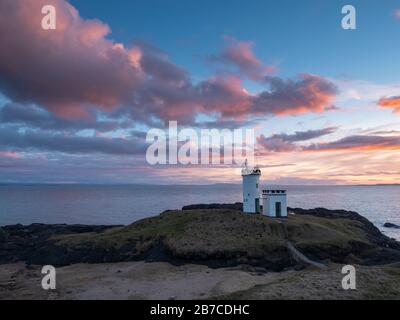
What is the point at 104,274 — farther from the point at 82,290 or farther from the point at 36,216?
the point at 36,216

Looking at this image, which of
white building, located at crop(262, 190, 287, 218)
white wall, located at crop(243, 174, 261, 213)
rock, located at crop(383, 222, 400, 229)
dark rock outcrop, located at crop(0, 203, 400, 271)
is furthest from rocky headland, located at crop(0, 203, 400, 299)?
rock, located at crop(383, 222, 400, 229)

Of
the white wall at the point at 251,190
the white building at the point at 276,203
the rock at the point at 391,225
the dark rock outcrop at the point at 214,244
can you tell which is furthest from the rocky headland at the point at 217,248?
the rock at the point at 391,225

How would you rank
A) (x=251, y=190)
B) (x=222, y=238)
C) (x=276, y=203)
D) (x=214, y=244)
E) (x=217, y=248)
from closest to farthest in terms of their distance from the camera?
(x=217, y=248) < (x=214, y=244) < (x=222, y=238) < (x=276, y=203) < (x=251, y=190)

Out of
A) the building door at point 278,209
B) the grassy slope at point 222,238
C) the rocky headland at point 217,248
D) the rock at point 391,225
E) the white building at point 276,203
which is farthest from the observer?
the rock at point 391,225

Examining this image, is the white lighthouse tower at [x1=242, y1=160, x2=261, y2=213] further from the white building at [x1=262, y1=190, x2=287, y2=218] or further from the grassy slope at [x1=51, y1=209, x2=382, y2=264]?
the grassy slope at [x1=51, y1=209, x2=382, y2=264]

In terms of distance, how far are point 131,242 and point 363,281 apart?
29.1 meters

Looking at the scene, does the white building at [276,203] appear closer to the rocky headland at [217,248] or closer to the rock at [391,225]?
the rocky headland at [217,248]

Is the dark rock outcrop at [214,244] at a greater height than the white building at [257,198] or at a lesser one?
lesser

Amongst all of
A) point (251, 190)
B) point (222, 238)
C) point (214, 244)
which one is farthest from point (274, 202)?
point (214, 244)

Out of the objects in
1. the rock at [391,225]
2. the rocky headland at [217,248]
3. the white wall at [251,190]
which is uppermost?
the white wall at [251,190]

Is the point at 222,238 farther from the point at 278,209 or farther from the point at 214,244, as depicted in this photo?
the point at 278,209

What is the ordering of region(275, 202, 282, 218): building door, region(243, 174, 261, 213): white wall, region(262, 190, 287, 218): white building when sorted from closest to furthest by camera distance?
region(262, 190, 287, 218): white building, region(275, 202, 282, 218): building door, region(243, 174, 261, 213): white wall

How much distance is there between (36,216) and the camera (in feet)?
351
